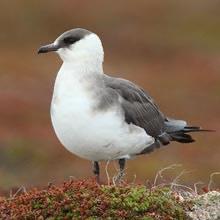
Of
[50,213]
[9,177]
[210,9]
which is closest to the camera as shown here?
[50,213]

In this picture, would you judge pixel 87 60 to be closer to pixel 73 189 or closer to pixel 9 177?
pixel 73 189

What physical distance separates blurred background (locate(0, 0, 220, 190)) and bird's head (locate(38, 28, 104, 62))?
694 cm

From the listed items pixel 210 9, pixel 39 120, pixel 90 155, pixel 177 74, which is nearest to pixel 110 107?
pixel 90 155

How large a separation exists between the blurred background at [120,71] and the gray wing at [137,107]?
6106mm

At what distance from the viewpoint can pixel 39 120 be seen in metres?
22.6

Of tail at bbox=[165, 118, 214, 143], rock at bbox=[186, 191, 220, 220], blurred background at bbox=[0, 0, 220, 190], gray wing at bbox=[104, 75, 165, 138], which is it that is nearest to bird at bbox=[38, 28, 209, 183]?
gray wing at bbox=[104, 75, 165, 138]

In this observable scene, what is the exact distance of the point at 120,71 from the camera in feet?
101

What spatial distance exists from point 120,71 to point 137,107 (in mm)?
21912

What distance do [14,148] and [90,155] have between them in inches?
465

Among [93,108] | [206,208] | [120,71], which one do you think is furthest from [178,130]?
[120,71]

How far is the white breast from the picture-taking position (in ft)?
25.6

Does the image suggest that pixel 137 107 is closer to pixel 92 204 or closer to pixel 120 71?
pixel 92 204

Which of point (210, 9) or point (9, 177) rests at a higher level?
point (210, 9)

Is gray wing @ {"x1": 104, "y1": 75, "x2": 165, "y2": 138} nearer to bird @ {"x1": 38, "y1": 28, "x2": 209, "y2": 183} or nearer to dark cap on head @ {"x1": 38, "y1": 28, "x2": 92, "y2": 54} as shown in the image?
bird @ {"x1": 38, "y1": 28, "x2": 209, "y2": 183}
